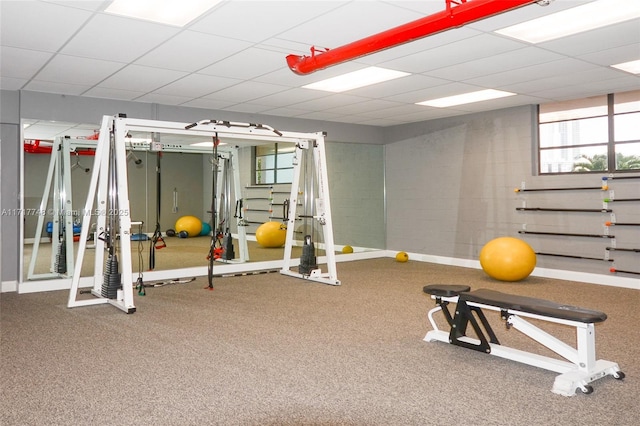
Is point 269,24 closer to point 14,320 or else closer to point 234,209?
point 14,320

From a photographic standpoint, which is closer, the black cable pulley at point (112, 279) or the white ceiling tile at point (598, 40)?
the white ceiling tile at point (598, 40)

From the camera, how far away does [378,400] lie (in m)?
2.73

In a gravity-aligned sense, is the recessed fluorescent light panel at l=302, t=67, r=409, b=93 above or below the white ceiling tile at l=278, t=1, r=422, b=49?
above

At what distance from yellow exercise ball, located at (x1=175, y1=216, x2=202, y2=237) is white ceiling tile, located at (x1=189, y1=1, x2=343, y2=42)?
6694mm

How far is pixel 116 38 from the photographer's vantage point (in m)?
3.83

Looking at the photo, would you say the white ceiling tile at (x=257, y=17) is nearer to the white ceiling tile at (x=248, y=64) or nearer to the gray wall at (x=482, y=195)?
the white ceiling tile at (x=248, y=64)

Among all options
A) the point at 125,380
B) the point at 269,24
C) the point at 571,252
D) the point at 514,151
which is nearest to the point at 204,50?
the point at 269,24

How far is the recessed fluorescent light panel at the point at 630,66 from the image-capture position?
472 centimetres

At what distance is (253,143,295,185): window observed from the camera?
366 inches

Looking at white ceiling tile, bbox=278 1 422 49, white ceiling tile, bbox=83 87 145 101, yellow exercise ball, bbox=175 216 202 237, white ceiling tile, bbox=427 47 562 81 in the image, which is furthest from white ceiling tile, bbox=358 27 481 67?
yellow exercise ball, bbox=175 216 202 237

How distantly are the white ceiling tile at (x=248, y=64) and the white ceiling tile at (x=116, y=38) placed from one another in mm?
681

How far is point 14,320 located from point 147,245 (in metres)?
4.74

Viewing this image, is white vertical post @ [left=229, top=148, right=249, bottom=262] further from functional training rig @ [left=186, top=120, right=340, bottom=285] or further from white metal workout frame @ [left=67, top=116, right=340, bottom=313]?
white metal workout frame @ [left=67, top=116, right=340, bottom=313]

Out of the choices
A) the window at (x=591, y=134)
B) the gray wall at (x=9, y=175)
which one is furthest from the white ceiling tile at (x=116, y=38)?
the window at (x=591, y=134)
